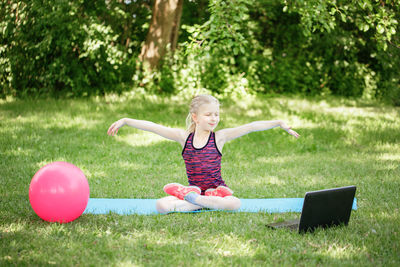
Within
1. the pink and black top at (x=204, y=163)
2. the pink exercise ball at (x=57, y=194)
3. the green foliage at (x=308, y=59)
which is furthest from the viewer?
the green foliage at (x=308, y=59)

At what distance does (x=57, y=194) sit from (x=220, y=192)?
1.66m

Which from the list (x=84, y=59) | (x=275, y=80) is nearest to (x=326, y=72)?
(x=275, y=80)

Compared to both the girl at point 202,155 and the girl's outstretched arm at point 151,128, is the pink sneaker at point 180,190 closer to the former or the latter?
the girl at point 202,155

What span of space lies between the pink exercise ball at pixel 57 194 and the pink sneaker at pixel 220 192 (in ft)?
4.31

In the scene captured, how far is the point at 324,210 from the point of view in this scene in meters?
3.92

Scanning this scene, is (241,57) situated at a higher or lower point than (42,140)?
higher

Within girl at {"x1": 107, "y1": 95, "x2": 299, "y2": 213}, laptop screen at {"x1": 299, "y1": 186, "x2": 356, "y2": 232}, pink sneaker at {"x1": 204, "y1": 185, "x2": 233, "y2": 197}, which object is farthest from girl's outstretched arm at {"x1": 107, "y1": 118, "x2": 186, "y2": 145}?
laptop screen at {"x1": 299, "y1": 186, "x2": 356, "y2": 232}

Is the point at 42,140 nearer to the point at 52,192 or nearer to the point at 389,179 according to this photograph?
the point at 52,192

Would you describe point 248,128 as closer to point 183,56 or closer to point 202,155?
point 202,155

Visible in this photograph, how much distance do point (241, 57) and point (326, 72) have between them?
10.2 ft

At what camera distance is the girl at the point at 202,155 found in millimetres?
4547

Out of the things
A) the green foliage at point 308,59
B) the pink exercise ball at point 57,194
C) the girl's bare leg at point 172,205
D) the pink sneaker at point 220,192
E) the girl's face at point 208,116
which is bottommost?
the girl's bare leg at point 172,205

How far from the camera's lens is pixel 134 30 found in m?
13.2

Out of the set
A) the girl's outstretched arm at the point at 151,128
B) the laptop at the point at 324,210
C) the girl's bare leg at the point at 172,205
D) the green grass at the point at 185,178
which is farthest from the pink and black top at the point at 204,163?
the laptop at the point at 324,210
